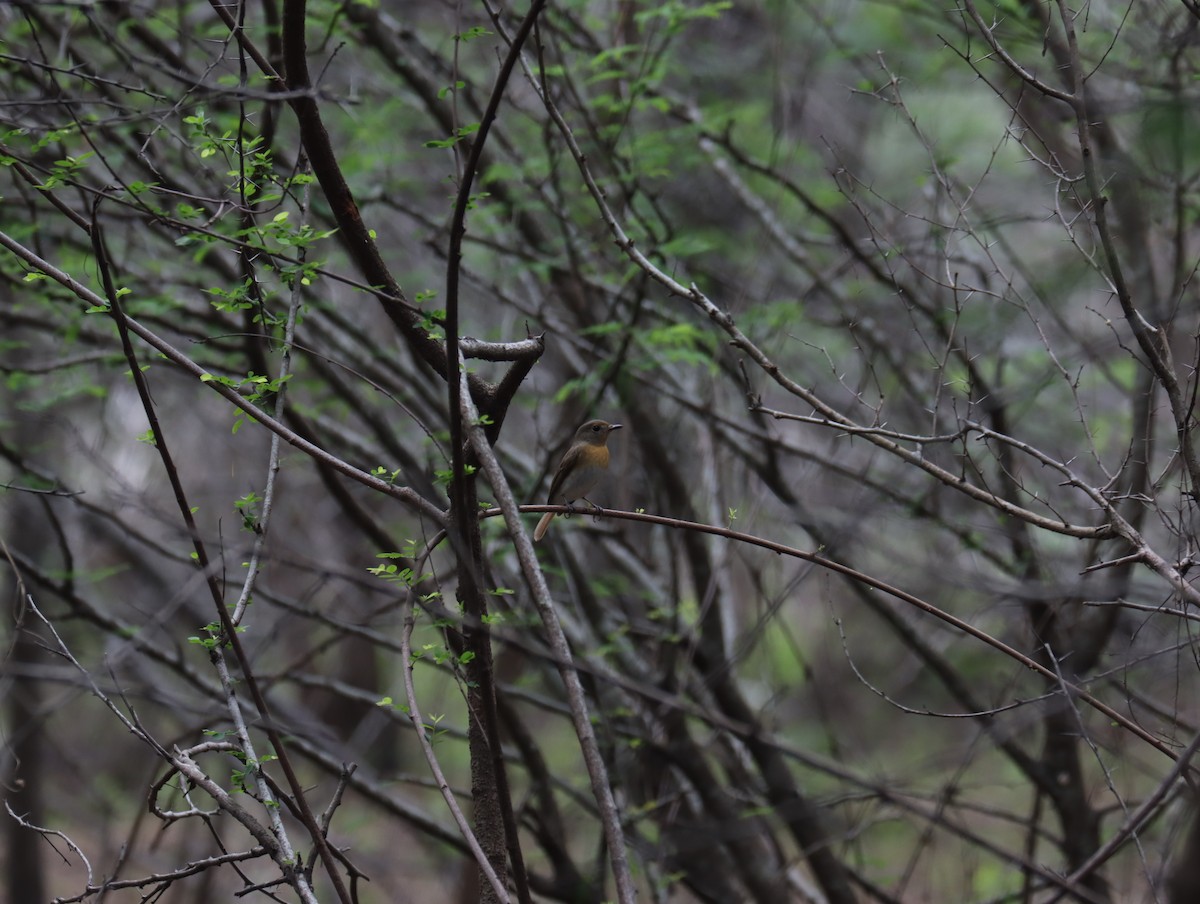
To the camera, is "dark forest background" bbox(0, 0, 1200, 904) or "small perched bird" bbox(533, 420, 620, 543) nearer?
"dark forest background" bbox(0, 0, 1200, 904)

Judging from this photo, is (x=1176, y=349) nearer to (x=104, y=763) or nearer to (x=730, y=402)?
(x=730, y=402)

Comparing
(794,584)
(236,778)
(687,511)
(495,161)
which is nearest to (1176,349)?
(687,511)

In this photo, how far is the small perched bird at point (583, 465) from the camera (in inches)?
222

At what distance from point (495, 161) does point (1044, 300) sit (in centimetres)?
315

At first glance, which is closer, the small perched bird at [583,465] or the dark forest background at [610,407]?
the dark forest background at [610,407]

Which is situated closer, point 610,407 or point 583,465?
point 583,465

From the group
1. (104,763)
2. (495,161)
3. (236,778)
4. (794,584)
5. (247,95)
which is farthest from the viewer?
(104,763)

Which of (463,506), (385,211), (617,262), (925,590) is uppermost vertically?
(385,211)

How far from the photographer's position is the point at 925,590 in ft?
15.0

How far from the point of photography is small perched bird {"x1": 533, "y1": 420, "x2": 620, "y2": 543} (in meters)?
5.64

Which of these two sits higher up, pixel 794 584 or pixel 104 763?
pixel 104 763

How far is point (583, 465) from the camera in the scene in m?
5.66

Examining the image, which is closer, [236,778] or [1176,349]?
[236,778]

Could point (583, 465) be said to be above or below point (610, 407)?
below
